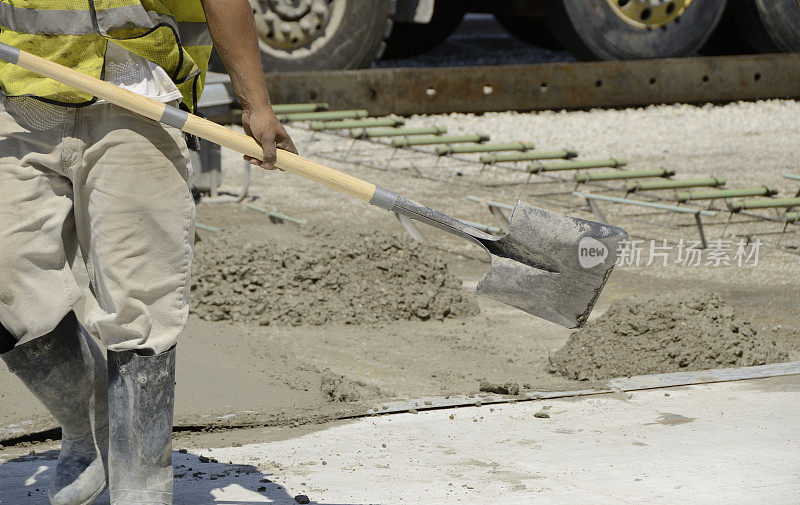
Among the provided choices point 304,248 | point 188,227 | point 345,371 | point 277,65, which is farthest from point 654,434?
point 277,65

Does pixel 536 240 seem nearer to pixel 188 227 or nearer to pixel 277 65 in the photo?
pixel 188 227

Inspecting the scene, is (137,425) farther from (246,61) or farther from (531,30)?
(531,30)

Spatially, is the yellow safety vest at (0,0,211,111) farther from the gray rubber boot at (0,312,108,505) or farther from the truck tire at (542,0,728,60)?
the truck tire at (542,0,728,60)

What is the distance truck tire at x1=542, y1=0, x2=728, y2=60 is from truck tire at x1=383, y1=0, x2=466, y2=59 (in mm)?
1915

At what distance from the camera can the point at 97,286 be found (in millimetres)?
2711

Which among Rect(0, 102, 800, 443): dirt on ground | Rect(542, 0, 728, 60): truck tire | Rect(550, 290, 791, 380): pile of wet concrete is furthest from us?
Rect(542, 0, 728, 60): truck tire

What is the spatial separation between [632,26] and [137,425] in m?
8.47

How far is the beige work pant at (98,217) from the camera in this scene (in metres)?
2.63

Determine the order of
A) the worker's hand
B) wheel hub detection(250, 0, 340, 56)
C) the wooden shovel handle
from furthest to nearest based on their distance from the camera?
wheel hub detection(250, 0, 340, 56) → the worker's hand → the wooden shovel handle

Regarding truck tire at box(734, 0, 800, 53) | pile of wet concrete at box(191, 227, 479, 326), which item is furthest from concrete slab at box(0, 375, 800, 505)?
truck tire at box(734, 0, 800, 53)

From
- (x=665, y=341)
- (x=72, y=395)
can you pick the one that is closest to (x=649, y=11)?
(x=665, y=341)

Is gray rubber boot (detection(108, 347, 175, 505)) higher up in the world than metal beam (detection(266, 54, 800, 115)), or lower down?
lower down

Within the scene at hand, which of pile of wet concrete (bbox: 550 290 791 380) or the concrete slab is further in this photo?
pile of wet concrete (bbox: 550 290 791 380)

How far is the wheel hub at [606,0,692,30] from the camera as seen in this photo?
10.4 m
